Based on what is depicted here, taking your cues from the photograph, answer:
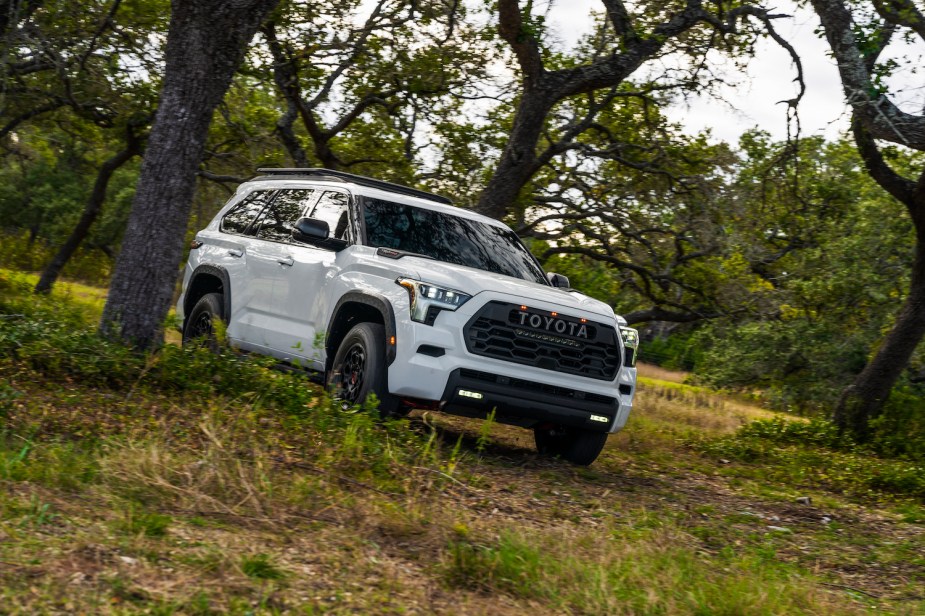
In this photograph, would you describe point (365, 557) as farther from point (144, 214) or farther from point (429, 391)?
point (144, 214)

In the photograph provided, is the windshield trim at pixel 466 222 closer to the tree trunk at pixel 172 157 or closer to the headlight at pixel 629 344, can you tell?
the headlight at pixel 629 344

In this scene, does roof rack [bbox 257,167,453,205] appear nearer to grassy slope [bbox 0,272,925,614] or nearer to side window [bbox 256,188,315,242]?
side window [bbox 256,188,315,242]

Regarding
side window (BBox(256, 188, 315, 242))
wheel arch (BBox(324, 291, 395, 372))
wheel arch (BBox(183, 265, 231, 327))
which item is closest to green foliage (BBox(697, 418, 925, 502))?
wheel arch (BBox(324, 291, 395, 372))

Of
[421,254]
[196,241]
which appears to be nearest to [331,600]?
[421,254]

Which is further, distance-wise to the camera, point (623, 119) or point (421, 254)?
point (623, 119)

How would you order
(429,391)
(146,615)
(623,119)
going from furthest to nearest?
1. (623,119)
2. (429,391)
3. (146,615)

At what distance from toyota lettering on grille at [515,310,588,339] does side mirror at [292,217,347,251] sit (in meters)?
1.72

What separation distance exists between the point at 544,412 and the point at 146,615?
442 centimetres

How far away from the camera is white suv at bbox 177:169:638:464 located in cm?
731

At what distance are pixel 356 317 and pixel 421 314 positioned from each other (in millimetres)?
1065

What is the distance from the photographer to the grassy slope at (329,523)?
396 cm

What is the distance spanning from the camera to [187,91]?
8367 millimetres

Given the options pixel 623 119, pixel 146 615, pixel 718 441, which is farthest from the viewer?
pixel 623 119

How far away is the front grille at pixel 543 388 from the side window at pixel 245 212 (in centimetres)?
366
